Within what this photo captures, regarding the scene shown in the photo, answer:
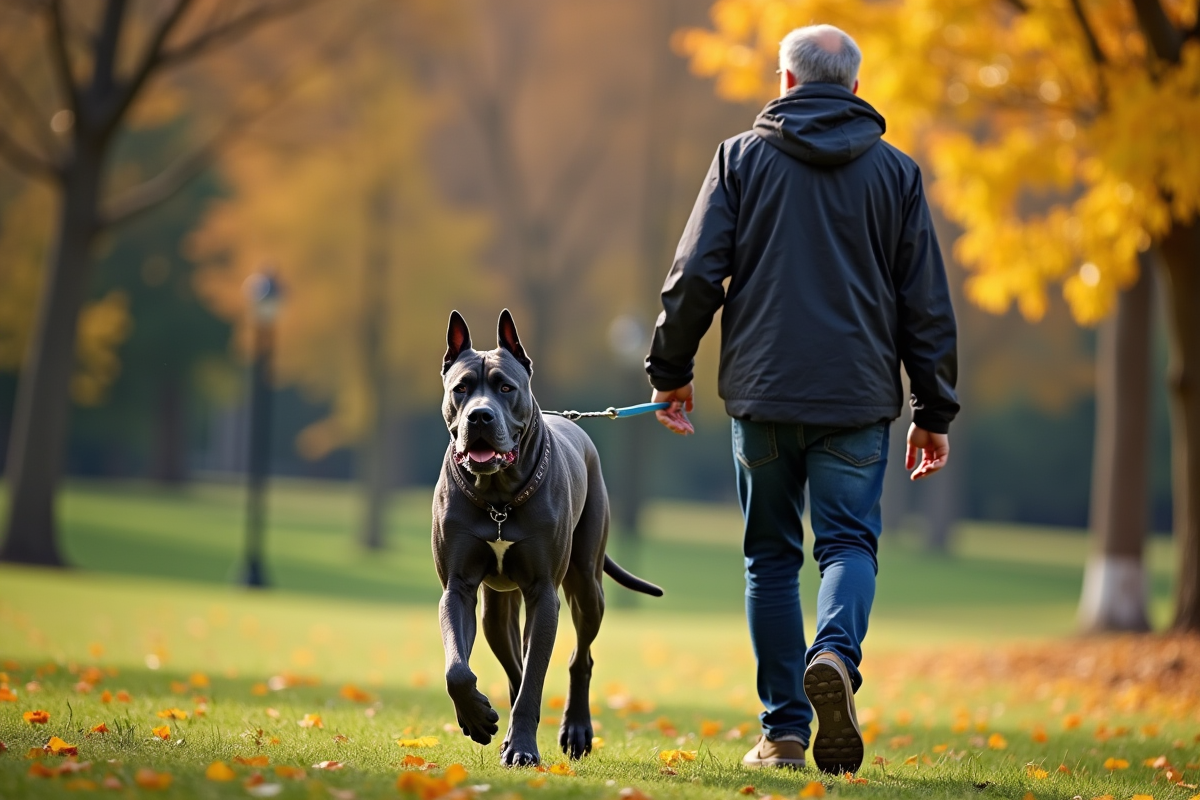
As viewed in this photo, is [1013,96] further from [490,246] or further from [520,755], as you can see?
[490,246]

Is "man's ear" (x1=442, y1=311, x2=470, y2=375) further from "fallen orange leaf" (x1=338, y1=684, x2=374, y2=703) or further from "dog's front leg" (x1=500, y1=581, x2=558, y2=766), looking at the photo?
"fallen orange leaf" (x1=338, y1=684, x2=374, y2=703)

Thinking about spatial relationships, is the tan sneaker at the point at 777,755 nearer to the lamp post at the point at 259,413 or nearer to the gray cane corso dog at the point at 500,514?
the gray cane corso dog at the point at 500,514

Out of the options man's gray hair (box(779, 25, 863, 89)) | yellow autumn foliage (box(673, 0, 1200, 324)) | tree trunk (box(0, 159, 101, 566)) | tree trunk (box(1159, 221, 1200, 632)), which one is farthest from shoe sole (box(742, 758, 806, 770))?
tree trunk (box(0, 159, 101, 566))

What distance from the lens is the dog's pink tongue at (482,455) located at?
4211mm

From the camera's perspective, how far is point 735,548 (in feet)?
91.2

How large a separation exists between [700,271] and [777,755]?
173 centimetres

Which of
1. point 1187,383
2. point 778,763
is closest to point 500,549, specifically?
point 778,763

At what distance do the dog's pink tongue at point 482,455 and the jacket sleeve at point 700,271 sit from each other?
33.4 inches

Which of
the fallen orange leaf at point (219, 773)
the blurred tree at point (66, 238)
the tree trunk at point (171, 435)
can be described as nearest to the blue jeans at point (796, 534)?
the fallen orange leaf at point (219, 773)

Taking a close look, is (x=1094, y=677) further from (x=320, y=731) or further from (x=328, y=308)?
(x=328, y=308)

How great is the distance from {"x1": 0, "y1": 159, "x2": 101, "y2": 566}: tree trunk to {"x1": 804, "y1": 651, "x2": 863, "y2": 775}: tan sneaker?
13.4 m

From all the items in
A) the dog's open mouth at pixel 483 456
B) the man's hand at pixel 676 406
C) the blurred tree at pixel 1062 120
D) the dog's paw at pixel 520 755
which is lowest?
the dog's paw at pixel 520 755

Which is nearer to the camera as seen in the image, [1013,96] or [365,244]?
[1013,96]

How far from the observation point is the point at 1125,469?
40.3 ft
